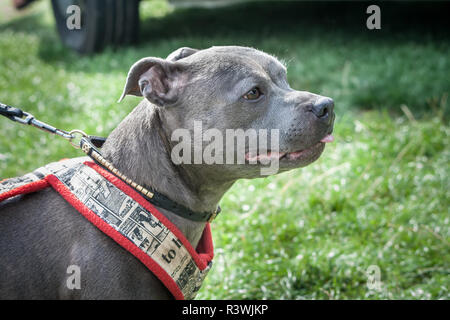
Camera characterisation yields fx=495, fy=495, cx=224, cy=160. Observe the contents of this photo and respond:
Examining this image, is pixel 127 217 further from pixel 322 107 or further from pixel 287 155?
pixel 322 107

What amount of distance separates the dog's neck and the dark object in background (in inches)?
212

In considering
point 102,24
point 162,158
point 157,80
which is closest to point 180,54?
point 157,80

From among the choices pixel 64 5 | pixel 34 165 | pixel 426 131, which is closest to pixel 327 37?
pixel 426 131

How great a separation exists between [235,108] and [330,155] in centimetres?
252

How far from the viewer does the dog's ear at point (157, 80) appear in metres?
2.37

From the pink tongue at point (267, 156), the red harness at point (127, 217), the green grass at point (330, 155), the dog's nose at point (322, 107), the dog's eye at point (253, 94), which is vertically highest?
the dog's eye at point (253, 94)

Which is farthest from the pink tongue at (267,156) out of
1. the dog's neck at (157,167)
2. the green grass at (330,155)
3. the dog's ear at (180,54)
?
the green grass at (330,155)

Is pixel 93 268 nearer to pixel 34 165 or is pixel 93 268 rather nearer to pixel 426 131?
pixel 34 165

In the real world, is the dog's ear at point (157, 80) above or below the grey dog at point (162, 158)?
above

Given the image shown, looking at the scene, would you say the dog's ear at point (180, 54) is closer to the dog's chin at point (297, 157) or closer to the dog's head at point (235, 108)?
the dog's head at point (235, 108)

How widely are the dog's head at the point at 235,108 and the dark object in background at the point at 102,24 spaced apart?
17.6 ft

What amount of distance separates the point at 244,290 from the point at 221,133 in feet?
4.25

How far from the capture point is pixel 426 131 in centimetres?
478

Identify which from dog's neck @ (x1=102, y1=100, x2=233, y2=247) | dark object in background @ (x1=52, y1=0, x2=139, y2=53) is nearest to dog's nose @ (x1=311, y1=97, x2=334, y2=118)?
dog's neck @ (x1=102, y1=100, x2=233, y2=247)
